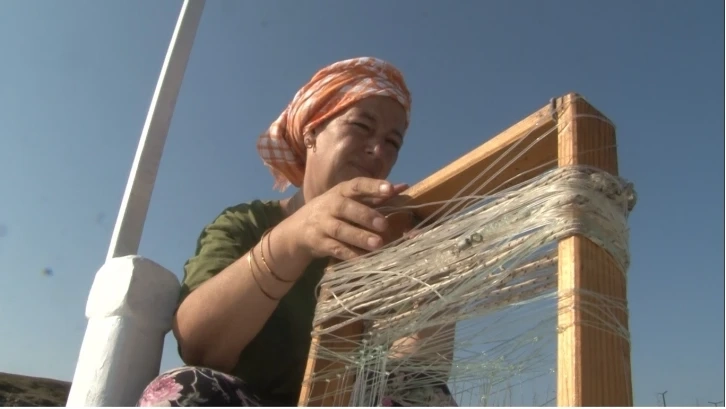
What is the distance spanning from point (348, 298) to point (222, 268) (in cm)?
33

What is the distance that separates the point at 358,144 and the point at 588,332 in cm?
86

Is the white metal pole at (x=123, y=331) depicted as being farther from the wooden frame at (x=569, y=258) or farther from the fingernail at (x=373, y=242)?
the fingernail at (x=373, y=242)

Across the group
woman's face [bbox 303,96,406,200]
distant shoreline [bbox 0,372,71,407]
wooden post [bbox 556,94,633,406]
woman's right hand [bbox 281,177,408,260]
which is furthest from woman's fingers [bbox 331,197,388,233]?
distant shoreline [bbox 0,372,71,407]

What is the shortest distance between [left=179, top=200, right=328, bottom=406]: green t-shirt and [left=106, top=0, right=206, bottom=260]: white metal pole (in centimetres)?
50

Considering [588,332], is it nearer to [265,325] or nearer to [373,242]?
[373,242]

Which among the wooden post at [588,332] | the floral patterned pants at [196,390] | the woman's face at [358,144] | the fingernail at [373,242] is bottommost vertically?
the floral patterned pants at [196,390]

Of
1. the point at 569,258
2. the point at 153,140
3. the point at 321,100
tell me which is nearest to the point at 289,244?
the point at 569,258

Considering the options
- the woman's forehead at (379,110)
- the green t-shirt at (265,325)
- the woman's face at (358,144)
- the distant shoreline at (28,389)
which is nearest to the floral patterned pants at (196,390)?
the green t-shirt at (265,325)

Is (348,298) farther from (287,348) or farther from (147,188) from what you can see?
(147,188)

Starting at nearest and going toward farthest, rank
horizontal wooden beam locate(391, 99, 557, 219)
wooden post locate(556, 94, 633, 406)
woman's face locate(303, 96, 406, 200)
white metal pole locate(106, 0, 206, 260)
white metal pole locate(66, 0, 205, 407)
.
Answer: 1. wooden post locate(556, 94, 633, 406)
2. horizontal wooden beam locate(391, 99, 557, 219)
3. white metal pole locate(66, 0, 205, 407)
4. woman's face locate(303, 96, 406, 200)
5. white metal pole locate(106, 0, 206, 260)

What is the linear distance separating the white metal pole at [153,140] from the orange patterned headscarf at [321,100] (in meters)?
0.42

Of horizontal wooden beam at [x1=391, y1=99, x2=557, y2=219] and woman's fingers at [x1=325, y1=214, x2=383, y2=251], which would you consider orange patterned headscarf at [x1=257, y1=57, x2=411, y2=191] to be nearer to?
horizontal wooden beam at [x1=391, y1=99, x2=557, y2=219]

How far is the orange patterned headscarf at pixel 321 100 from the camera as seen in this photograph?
4.82 feet

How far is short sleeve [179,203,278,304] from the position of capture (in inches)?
47.6
